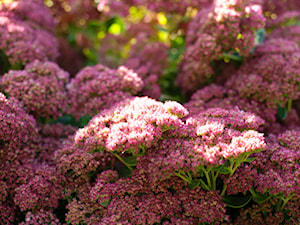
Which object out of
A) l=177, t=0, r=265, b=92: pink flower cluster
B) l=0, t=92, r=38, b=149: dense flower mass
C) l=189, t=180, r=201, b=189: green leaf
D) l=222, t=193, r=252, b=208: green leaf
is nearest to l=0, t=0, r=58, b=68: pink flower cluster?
l=0, t=92, r=38, b=149: dense flower mass

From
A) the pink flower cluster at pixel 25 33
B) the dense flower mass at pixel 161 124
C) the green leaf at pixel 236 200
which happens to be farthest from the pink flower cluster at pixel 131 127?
the pink flower cluster at pixel 25 33

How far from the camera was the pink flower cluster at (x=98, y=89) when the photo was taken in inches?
72.9

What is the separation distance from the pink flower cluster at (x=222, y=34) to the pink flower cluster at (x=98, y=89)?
40 cm

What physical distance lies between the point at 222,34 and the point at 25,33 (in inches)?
46.7

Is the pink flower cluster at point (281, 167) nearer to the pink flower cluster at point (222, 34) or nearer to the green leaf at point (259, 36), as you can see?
the pink flower cluster at point (222, 34)

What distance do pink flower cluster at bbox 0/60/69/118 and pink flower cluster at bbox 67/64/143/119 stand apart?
65 mm

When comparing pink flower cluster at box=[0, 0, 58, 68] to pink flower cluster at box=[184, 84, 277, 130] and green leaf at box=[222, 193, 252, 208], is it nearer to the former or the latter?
pink flower cluster at box=[184, 84, 277, 130]

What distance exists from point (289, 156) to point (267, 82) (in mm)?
620

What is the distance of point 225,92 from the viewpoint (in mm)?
2027

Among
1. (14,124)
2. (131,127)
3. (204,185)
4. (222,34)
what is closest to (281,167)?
(204,185)

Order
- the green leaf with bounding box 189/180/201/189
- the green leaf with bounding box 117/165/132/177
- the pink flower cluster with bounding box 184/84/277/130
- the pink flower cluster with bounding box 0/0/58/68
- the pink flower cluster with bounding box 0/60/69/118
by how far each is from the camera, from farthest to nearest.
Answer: the pink flower cluster with bounding box 0/0/58/68, the pink flower cluster with bounding box 184/84/277/130, the pink flower cluster with bounding box 0/60/69/118, the green leaf with bounding box 117/165/132/177, the green leaf with bounding box 189/180/201/189

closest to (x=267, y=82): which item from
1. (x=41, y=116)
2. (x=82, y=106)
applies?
(x=82, y=106)

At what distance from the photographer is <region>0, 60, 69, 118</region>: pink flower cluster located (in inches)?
69.6

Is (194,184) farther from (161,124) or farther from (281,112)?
(281,112)
